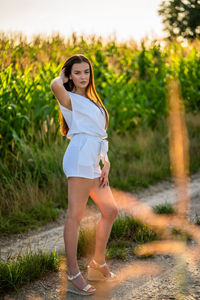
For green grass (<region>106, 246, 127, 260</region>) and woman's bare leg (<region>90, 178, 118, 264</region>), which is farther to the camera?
green grass (<region>106, 246, 127, 260</region>)

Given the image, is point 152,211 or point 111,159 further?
point 111,159

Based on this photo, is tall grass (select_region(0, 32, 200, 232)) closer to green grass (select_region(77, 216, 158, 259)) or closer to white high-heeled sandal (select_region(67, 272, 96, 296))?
green grass (select_region(77, 216, 158, 259))

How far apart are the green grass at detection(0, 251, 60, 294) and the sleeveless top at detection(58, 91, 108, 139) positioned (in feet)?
3.76

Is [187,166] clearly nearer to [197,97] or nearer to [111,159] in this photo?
[111,159]

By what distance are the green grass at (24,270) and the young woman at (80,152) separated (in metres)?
0.33

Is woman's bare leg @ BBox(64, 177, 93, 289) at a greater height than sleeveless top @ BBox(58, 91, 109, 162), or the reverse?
sleeveless top @ BBox(58, 91, 109, 162)

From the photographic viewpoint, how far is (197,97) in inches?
374

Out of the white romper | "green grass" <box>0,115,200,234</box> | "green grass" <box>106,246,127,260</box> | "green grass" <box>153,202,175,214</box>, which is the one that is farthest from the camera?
"green grass" <box>0,115,200,234</box>

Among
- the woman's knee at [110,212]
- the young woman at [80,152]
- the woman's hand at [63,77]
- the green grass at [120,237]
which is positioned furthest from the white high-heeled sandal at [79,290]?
the woman's hand at [63,77]

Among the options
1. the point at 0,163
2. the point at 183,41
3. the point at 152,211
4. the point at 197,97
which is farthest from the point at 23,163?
the point at 183,41

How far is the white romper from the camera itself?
9.41 feet

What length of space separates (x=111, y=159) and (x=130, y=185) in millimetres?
709

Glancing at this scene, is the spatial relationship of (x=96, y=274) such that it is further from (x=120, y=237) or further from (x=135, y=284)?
(x=120, y=237)

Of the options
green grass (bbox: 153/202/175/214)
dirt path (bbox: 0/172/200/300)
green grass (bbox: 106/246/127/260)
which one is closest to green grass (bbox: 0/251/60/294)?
dirt path (bbox: 0/172/200/300)
